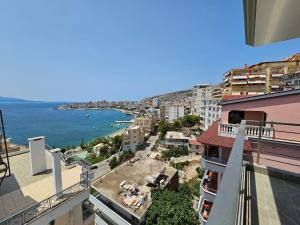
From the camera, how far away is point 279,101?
20.4ft

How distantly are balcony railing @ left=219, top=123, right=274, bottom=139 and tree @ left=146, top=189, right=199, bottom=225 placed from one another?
5.27 metres

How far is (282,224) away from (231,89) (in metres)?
38.8

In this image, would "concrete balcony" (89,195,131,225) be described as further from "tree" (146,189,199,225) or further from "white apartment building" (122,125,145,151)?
"white apartment building" (122,125,145,151)

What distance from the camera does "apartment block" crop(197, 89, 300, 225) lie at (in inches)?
32.3

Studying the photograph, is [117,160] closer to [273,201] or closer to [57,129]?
[273,201]

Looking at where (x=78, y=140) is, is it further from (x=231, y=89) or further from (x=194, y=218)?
(x=194, y=218)

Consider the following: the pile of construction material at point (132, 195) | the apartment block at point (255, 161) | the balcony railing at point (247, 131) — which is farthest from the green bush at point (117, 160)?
the balcony railing at point (247, 131)

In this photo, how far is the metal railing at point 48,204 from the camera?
10.8 feet

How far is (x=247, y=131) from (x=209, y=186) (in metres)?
3.29

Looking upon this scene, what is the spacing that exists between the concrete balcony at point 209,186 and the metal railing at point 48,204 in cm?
477

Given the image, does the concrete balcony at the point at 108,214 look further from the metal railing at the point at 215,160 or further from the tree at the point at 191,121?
the tree at the point at 191,121

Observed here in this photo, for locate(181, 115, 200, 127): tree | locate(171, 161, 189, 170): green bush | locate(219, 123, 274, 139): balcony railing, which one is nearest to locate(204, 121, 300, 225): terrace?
locate(219, 123, 274, 139): balcony railing

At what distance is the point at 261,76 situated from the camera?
111 ft

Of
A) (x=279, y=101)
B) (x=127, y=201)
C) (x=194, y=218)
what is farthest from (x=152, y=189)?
(x=279, y=101)
